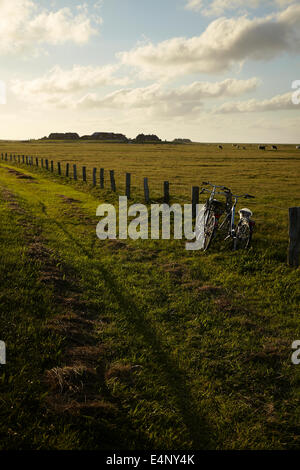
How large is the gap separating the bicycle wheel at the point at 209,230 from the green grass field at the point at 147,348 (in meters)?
0.51

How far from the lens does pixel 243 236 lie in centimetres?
956

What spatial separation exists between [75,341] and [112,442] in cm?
187

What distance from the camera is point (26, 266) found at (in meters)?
7.00

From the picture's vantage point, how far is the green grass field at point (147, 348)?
3.42 meters

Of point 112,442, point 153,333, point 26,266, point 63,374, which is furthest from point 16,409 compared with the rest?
point 26,266

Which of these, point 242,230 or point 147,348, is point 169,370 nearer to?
point 147,348

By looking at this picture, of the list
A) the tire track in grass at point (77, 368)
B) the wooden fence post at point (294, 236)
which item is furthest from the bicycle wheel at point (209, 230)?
the tire track in grass at point (77, 368)

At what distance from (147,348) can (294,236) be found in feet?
17.4

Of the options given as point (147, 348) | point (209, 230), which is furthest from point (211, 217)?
point (147, 348)

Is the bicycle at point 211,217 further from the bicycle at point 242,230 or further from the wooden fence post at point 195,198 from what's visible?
the wooden fence post at point 195,198

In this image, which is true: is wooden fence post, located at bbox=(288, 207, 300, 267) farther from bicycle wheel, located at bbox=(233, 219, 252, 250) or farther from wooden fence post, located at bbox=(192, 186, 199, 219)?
wooden fence post, located at bbox=(192, 186, 199, 219)

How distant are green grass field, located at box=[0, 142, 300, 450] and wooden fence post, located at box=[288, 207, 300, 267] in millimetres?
349

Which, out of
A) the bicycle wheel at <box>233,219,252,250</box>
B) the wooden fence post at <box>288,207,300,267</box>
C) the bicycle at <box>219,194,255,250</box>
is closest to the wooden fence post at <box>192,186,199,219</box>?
the bicycle at <box>219,194,255,250</box>
